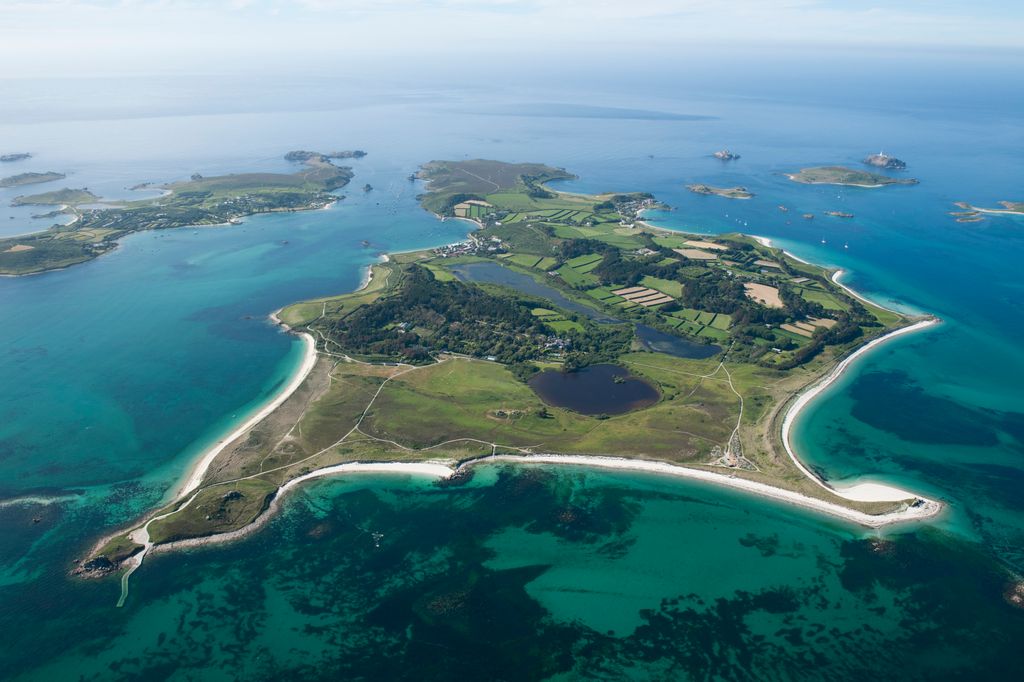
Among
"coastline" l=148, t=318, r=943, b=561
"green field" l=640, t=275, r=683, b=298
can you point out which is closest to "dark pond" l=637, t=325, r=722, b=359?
"green field" l=640, t=275, r=683, b=298

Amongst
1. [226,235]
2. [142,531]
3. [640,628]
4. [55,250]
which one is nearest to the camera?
[640,628]

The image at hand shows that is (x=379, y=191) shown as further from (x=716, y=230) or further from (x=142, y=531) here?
(x=142, y=531)

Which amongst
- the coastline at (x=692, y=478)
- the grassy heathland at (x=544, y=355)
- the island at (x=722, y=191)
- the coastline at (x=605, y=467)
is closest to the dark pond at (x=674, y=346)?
the grassy heathland at (x=544, y=355)

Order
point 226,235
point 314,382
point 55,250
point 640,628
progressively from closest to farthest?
point 640,628
point 314,382
point 55,250
point 226,235

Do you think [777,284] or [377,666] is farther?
[777,284]

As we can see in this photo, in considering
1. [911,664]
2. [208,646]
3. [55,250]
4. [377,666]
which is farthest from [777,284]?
[55,250]

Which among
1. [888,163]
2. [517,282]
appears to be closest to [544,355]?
[517,282]

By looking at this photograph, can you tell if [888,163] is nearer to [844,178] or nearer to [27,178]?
[844,178]
